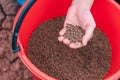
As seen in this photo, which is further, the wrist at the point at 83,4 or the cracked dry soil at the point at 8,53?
the cracked dry soil at the point at 8,53

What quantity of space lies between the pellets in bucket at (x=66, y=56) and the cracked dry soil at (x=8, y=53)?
0.18 meters

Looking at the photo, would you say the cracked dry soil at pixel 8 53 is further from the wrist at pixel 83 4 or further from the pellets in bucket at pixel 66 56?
the wrist at pixel 83 4

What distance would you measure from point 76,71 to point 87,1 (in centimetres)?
34

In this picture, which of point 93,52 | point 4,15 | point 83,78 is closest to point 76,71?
point 83,78

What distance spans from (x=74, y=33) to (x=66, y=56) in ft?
0.40

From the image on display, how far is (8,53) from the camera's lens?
4.91 ft

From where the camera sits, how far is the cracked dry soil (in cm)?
143

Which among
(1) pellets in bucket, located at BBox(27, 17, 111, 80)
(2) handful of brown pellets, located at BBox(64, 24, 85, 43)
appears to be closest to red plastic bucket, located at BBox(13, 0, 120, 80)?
(1) pellets in bucket, located at BBox(27, 17, 111, 80)

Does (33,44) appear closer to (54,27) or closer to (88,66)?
(54,27)

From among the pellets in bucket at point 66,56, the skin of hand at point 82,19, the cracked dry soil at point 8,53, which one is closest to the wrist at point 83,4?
the skin of hand at point 82,19

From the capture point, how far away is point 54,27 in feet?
4.79

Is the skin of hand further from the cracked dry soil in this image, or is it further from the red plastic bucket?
the cracked dry soil

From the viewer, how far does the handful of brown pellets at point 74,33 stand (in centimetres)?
128

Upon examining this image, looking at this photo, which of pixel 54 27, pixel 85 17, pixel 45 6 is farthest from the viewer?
pixel 54 27
